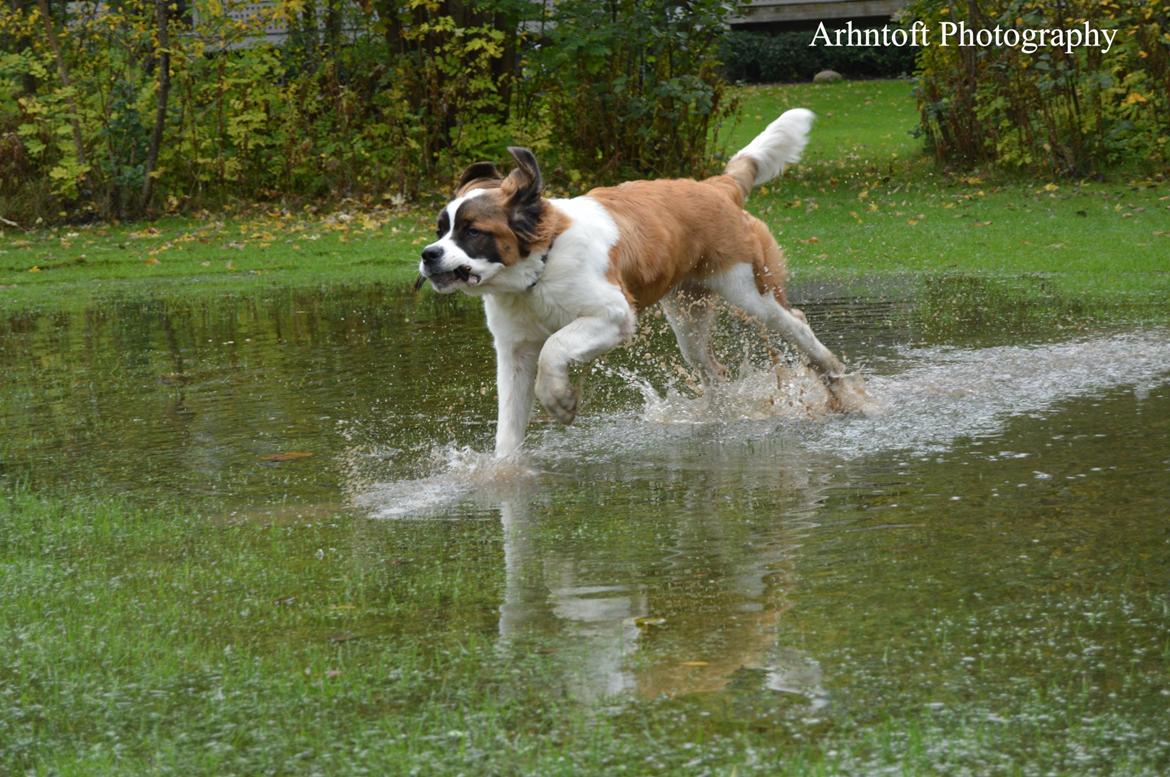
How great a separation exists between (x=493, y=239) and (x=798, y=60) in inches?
1241

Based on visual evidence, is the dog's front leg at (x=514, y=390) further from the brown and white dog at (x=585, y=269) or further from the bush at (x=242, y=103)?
the bush at (x=242, y=103)

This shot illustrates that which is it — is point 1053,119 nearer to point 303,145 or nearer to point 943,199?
point 943,199

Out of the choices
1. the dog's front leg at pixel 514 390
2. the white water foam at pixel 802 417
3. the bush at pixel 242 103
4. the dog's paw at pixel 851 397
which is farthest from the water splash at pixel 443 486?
the bush at pixel 242 103

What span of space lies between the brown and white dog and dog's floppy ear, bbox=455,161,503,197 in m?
0.01

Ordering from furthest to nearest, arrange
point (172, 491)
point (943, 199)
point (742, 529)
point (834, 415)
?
point (943, 199)
point (834, 415)
point (172, 491)
point (742, 529)

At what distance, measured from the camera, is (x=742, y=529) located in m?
5.90

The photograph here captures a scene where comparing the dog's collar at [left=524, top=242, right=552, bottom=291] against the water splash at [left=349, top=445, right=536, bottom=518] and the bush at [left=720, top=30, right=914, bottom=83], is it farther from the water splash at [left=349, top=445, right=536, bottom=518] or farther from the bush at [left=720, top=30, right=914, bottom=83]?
the bush at [left=720, top=30, right=914, bottom=83]

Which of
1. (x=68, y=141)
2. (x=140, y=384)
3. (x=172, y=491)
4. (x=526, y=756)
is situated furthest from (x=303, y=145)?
(x=526, y=756)

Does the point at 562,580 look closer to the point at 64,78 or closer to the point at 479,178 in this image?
the point at 479,178

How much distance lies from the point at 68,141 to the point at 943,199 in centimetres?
1067

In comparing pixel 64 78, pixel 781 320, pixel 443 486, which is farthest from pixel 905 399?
pixel 64 78

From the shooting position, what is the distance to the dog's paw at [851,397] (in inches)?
329

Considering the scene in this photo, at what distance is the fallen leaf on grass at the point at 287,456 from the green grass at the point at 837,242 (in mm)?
5836

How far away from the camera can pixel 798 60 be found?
37562 millimetres
